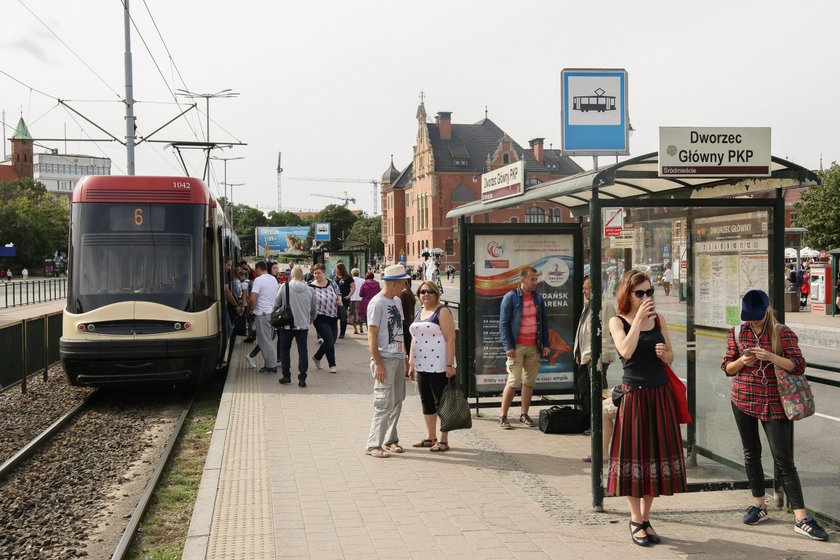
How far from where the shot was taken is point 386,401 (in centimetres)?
819

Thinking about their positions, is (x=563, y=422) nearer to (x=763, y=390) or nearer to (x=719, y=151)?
(x=763, y=390)

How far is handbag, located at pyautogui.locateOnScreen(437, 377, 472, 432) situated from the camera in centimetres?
805

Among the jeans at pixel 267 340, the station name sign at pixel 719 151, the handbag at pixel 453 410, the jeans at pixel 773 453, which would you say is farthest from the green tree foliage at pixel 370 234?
the jeans at pixel 773 453

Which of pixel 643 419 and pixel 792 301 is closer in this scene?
pixel 643 419

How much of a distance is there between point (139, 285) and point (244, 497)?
6071mm

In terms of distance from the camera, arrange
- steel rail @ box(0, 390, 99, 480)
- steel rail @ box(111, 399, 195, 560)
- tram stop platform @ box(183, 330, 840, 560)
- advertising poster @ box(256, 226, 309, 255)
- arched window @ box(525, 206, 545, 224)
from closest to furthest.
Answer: tram stop platform @ box(183, 330, 840, 560) < steel rail @ box(111, 399, 195, 560) < steel rail @ box(0, 390, 99, 480) < arched window @ box(525, 206, 545, 224) < advertising poster @ box(256, 226, 309, 255)

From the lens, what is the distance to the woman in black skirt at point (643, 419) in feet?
18.5

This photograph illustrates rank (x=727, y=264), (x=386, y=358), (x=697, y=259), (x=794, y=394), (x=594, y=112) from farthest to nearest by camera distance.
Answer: (x=594, y=112)
(x=386, y=358)
(x=697, y=259)
(x=727, y=264)
(x=794, y=394)

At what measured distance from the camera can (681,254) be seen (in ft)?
24.8

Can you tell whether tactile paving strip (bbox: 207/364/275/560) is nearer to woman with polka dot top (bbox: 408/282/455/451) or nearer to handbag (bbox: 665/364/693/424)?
woman with polka dot top (bbox: 408/282/455/451)

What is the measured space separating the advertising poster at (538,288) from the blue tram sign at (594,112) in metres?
3.37

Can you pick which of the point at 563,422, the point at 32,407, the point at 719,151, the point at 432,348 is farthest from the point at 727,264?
the point at 32,407

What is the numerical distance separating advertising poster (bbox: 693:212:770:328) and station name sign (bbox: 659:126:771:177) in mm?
615

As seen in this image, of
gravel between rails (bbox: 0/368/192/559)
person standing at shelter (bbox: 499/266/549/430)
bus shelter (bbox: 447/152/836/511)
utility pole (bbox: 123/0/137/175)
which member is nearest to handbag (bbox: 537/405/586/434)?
person standing at shelter (bbox: 499/266/549/430)
